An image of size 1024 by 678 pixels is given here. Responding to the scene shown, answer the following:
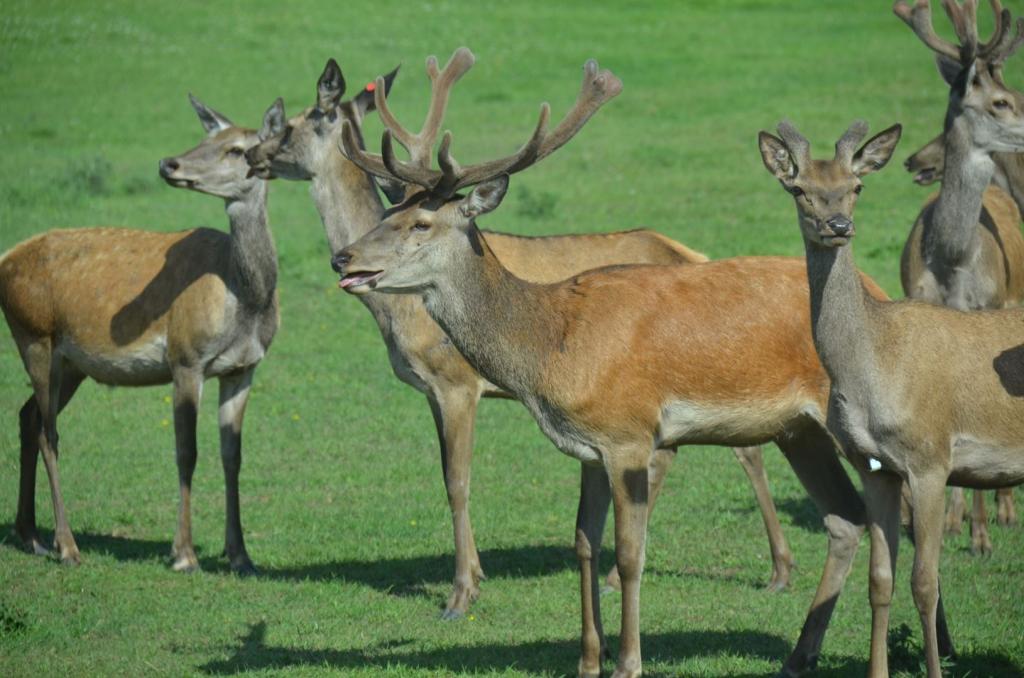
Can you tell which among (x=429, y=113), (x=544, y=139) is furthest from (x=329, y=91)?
(x=544, y=139)

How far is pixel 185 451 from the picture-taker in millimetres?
9859

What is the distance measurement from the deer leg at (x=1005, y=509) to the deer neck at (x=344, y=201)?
4.58 meters

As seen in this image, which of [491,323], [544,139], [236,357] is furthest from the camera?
[236,357]

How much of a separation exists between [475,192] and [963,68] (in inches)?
160

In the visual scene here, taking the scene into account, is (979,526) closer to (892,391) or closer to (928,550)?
(928,550)

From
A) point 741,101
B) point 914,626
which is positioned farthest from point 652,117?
point 914,626

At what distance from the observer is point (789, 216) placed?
19.2m

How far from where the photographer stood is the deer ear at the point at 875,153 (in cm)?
671

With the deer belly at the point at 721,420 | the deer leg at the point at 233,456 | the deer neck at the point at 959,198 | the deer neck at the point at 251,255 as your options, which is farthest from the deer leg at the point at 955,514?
the deer neck at the point at 251,255

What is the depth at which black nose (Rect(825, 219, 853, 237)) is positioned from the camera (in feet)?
20.8

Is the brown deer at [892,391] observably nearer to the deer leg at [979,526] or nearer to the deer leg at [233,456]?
the deer leg at [979,526]

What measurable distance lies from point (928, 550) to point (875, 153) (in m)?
1.74

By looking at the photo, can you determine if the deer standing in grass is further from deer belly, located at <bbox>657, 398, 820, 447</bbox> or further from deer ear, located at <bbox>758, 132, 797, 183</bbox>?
deer ear, located at <bbox>758, 132, 797, 183</bbox>

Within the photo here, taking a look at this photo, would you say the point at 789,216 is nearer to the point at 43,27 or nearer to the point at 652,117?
the point at 652,117
